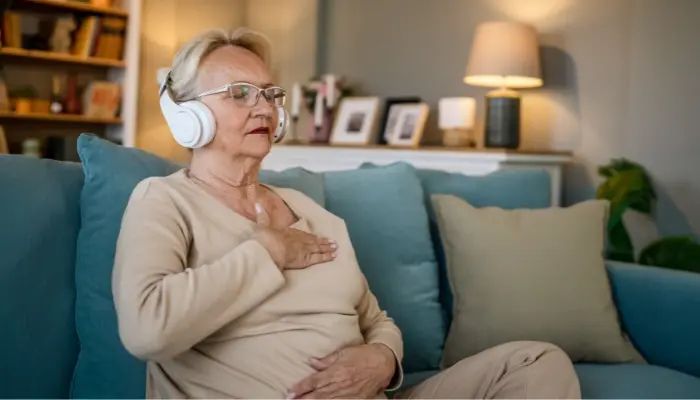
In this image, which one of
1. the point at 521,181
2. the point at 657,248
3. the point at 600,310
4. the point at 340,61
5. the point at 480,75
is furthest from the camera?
the point at 340,61

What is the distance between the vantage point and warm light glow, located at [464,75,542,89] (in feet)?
11.3

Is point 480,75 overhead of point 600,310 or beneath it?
overhead

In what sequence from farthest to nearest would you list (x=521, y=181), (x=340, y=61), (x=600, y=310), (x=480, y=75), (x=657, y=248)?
1. (x=340, y=61)
2. (x=480, y=75)
3. (x=657, y=248)
4. (x=521, y=181)
5. (x=600, y=310)

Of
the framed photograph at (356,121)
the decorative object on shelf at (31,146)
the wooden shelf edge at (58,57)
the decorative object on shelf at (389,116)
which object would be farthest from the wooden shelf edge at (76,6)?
the decorative object on shelf at (389,116)

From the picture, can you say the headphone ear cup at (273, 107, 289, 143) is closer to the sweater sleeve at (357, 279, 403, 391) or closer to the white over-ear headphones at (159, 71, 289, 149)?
the white over-ear headphones at (159, 71, 289, 149)

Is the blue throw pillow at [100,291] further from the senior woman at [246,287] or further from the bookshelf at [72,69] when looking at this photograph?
the bookshelf at [72,69]

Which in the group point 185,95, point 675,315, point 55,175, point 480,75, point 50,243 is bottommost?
point 675,315

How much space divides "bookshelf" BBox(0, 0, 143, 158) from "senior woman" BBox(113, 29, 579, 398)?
10.6 feet

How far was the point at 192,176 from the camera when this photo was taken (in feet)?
4.77

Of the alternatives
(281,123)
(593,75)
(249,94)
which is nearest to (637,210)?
(593,75)

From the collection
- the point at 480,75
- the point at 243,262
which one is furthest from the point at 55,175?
the point at 480,75

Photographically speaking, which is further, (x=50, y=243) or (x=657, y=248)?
(x=657, y=248)

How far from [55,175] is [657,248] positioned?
2.02m

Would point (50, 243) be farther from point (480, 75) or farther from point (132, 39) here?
point (132, 39)
